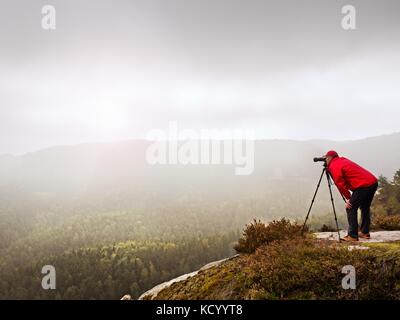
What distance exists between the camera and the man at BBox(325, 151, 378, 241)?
8.34 meters

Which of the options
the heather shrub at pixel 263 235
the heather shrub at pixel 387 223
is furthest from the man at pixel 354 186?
the heather shrub at pixel 387 223

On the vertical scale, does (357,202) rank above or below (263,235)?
above

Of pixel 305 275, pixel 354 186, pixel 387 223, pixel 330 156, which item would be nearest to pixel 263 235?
pixel 305 275

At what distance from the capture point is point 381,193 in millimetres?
38281

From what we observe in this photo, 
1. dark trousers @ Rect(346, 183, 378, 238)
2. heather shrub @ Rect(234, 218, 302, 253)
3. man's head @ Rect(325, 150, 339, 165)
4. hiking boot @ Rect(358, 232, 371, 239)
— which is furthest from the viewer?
man's head @ Rect(325, 150, 339, 165)

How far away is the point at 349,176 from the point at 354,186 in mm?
308

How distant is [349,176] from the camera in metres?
8.52

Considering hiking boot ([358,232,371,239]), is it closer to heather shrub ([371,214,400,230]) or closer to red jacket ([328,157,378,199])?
red jacket ([328,157,378,199])

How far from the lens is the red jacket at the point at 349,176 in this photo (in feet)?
27.5

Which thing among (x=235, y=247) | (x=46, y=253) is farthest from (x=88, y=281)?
(x=235, y=247)

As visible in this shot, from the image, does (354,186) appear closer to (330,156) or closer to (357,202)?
(357,202)

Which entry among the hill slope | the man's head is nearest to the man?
the man's head

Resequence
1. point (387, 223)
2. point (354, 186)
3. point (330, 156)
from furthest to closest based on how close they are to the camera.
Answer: point (387, 223) < point (330, 156) < point (354, 186)
